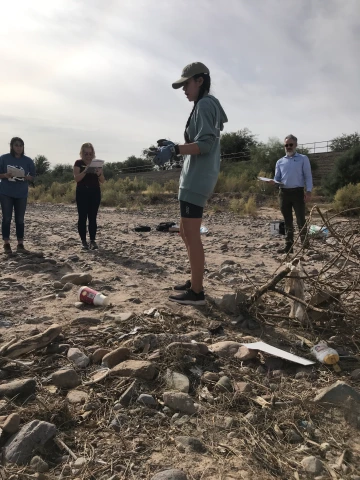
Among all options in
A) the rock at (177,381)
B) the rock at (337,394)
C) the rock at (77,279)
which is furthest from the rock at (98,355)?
the rock at (77,279)

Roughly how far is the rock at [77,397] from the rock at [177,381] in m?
0.42

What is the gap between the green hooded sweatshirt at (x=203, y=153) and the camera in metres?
3.06

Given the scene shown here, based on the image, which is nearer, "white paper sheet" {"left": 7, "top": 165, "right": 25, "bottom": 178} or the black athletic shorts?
the black athletic shorts

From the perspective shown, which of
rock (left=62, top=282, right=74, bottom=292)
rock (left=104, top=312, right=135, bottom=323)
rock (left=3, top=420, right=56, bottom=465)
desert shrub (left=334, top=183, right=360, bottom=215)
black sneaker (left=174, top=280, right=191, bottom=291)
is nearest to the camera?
rock (left=3, top=420, right=56, bottom=465)

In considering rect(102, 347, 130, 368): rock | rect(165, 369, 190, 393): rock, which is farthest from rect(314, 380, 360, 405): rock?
rect(102, 347, 130, 368): rock

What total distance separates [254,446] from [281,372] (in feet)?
2.40

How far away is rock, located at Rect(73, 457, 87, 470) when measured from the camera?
62.6 inches

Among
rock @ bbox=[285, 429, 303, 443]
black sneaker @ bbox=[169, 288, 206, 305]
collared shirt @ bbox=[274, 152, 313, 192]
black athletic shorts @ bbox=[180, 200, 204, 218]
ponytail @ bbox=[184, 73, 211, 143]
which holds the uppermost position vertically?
ponytail @ bbox=[184, 73, 211, 143]

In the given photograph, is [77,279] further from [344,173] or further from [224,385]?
[344,173]

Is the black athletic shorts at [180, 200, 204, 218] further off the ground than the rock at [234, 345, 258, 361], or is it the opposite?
the black athletic shorts at [180, 200, 204, 218]

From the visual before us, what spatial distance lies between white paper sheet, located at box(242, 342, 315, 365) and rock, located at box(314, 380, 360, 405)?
36 cm

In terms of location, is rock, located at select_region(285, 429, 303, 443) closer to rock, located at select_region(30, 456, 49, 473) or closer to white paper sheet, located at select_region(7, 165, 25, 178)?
rock, located at select_region(30, 456, 49, 473)

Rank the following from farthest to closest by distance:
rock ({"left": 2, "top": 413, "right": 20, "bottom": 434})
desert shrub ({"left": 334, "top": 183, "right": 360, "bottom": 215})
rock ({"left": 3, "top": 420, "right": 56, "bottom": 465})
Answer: desert shrub ({"left": 334, "top": 183, "right": 360, "bottom": 215}), rock ({"left": 2, "top": 413, "right": 20, "bottom": 434}), rock ({"left": 3, "top": 420, "right": 56, "bottom": 465})

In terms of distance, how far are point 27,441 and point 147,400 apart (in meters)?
0.57
